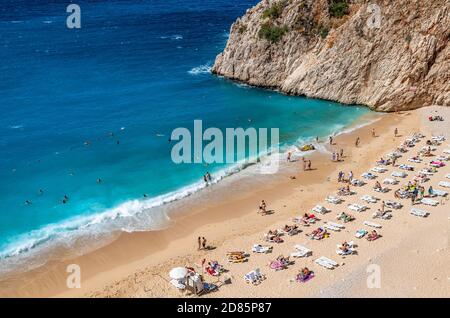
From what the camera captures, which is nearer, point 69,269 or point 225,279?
point 225,279

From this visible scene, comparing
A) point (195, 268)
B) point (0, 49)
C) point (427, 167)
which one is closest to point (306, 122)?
point (427, 167)

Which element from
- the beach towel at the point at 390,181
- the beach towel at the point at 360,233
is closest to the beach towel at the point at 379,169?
the beach towel at the point at 390,181

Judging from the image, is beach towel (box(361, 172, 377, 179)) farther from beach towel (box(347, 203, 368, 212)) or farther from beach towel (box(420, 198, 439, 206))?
beach towel (box(420, 198, 439, 206))

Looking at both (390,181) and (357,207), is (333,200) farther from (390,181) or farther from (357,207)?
(390,181)

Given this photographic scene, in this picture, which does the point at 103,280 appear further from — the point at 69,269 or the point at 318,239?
the point at 318,239

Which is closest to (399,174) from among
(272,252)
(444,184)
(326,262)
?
(444,184)

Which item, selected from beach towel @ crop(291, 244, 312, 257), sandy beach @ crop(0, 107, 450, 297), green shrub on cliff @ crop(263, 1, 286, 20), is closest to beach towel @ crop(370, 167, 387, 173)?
sandy beach @ crop(0, 107, 450, 297)
